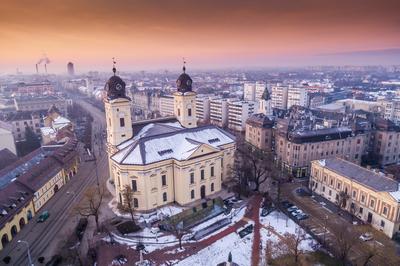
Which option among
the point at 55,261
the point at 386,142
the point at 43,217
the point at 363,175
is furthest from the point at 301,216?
the point at 43,217

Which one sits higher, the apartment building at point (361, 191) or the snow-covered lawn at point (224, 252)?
the apartment building at point (361, 191)

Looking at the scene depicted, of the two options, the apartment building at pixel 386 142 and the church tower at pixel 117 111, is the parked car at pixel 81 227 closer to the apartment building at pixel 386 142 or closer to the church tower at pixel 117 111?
the church tower at pixel 117 111

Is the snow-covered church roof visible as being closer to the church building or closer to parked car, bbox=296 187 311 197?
the church building

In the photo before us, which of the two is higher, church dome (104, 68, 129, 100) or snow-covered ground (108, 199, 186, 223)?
church dome (104, 68, 129, 100)

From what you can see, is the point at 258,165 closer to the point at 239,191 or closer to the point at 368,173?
the point at 239,191

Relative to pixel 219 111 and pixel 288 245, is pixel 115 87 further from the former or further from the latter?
pixel 219 111

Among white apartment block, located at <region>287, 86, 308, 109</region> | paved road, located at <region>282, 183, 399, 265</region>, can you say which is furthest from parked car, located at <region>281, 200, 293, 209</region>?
white apartment block, located at <region>287, 86, 308, 109</region>

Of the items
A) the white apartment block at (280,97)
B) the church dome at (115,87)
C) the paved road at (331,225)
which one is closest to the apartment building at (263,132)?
the paved road at (331,225)
